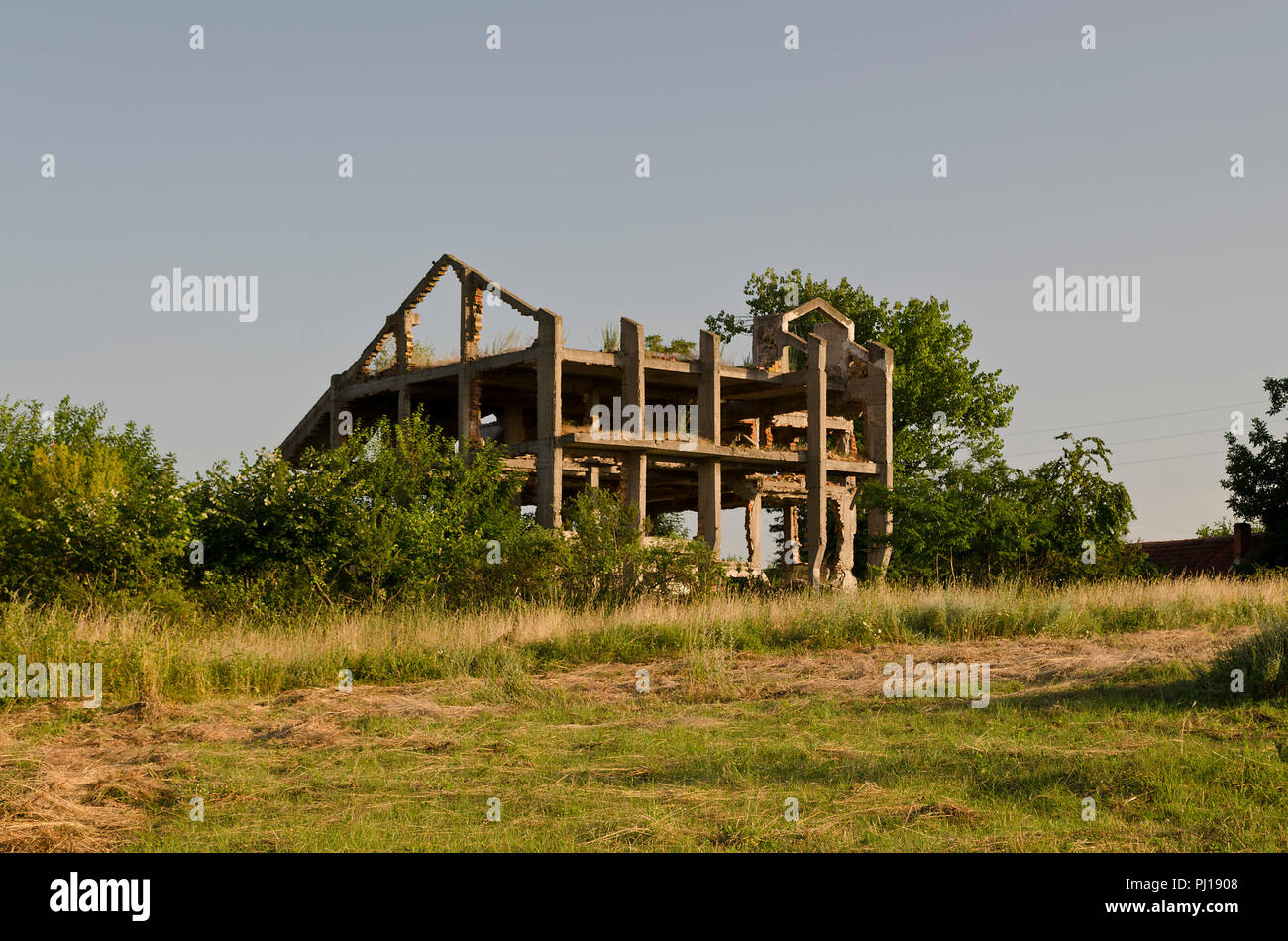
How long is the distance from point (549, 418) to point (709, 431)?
595 centimetres

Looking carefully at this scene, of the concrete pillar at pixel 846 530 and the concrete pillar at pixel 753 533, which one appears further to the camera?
the concrete pillar at pixel 753 533

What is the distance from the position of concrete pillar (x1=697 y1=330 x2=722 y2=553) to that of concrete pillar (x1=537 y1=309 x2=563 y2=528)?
5.12m

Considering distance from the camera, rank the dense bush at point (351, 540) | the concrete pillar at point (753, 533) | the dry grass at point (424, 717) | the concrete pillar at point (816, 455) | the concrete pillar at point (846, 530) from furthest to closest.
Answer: the concrete pillar at point (753, 533), the concrete pillar at point (846, 530), the concrete pillar at point (816, 455), the dense bush at point (351, 540), the dry grass at point (424, 717)

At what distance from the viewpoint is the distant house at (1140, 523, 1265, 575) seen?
4459 cm

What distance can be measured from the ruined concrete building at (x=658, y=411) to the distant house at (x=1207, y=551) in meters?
11.9

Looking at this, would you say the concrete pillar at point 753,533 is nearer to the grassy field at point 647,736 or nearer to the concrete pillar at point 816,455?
the concrete pillar at point 816,455

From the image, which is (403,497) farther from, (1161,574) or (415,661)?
(1161,574)

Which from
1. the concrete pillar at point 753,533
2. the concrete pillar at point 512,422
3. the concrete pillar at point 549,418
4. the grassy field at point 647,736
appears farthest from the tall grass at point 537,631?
the concrete pillar at point 753,533

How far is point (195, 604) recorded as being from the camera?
69.3 feet

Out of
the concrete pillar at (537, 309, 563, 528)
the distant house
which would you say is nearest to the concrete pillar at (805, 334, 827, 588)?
the concrete pillar at (537, 309, 563, 528)

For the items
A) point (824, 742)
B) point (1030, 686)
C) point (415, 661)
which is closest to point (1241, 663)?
point (1030, 686)

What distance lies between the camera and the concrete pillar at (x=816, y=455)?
42.1 meters

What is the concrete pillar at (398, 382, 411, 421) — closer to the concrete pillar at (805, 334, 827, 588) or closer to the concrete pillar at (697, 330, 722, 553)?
the concrete pillar at (697, 330, 722, 553)
